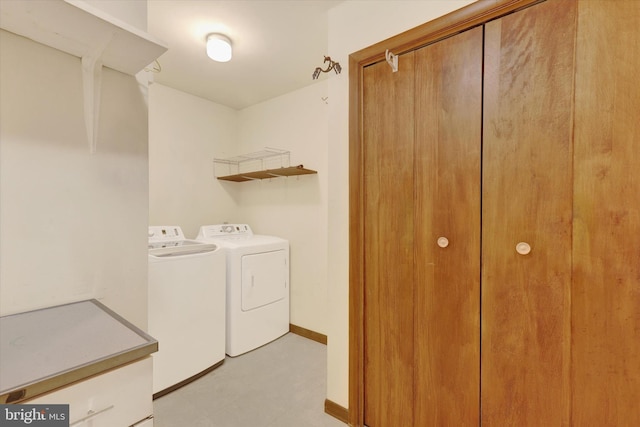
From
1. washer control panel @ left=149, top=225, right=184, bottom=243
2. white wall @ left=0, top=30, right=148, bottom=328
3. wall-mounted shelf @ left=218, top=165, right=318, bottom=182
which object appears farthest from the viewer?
wall-mounted shelf @ left=218, top=165, right=318, bottom=182

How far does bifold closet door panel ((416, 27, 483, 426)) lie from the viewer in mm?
1220

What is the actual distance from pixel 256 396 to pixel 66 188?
1682 mm

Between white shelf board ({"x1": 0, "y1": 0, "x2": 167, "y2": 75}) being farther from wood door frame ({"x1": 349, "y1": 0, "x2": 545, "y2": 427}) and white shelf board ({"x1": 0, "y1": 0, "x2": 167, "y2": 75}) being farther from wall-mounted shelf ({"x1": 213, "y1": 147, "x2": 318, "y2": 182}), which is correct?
wall-mounted shelf ({"x1": 213, "y1": 147, "x2": 318, "y2": 182})

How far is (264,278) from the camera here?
8.50 ft

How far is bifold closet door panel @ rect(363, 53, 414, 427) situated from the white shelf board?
1.05m

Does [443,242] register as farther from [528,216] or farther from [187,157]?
[187,157]

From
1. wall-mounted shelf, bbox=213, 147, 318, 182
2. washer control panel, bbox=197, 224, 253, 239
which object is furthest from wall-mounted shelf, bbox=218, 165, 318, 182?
washer control panel, bbox=197, 224, 253, 239

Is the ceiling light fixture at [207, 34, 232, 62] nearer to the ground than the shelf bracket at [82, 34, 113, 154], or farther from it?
farther from it

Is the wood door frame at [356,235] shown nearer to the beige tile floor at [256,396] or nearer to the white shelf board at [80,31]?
the beige tile floor at [256,396]

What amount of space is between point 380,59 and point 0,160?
1.62 metres

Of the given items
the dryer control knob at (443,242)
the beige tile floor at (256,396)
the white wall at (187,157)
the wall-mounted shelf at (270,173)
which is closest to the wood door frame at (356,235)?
the beige tile floor at (256,396)

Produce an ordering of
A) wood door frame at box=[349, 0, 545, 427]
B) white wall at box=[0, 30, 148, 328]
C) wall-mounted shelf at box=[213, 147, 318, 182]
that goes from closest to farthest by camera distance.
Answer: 1. white wall at box=[0, 30, 148, 328]
2. wood door frame at box=[349, 0, 545, 427]
3. wall-mounted shelf at box=[213, 147, 318, 182]

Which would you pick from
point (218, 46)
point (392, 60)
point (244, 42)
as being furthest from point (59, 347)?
point (244, 42)

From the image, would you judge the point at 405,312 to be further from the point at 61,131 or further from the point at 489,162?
the point at 61,131
